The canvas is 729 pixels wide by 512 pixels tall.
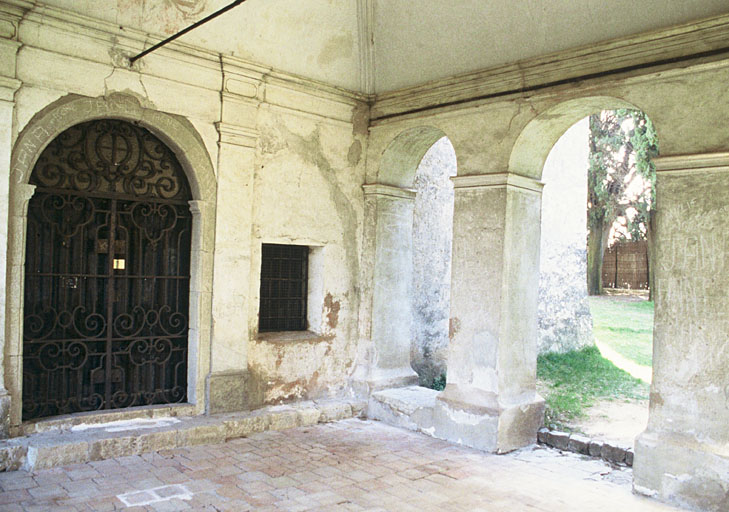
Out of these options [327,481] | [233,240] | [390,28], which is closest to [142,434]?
[327,481]

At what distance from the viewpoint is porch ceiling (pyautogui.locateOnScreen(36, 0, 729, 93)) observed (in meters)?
Answer: 5.66

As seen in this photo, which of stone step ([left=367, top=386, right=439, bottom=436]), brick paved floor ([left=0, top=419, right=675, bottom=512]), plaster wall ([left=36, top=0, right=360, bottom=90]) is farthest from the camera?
stone step ([left=367, top=386, right=439, bottom=436])

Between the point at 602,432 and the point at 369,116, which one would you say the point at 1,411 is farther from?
the point at 602,432

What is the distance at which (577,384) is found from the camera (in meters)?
9.13

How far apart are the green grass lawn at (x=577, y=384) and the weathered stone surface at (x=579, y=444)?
546 mm

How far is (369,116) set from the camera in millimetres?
7965

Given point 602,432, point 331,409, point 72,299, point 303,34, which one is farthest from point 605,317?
point 72,299

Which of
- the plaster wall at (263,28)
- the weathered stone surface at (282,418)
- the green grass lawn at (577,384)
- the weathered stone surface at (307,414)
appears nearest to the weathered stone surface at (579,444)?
the green grass lawn at (577,384)

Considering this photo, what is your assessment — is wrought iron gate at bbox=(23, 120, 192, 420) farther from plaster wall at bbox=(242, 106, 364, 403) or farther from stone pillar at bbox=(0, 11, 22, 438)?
plaster wall at bbox=(242, 106, 364, 403)

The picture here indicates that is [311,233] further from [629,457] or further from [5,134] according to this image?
[629,457]

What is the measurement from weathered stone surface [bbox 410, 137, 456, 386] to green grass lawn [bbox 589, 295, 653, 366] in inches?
149

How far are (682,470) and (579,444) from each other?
1406mm

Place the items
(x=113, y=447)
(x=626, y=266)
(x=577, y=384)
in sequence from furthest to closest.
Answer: (x=626, y=266), (x=577, y=384), (x=113, y=447)

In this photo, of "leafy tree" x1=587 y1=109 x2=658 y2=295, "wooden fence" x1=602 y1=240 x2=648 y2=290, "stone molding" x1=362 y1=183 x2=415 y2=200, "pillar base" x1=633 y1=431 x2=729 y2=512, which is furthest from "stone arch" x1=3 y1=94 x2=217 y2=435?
"wooden fence" x1=602 y1=240 x2=648 y2=290
